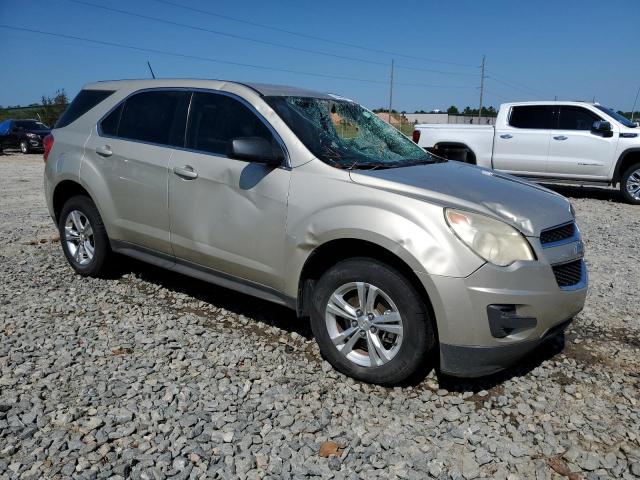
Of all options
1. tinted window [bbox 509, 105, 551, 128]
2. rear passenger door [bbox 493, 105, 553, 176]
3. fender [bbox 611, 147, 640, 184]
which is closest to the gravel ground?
fender [bbox 611, 147, 640, 184]

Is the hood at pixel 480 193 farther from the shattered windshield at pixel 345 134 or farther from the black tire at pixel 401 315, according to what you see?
the black tire at pixel 401 315

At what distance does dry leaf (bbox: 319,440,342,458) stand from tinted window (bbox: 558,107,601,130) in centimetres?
976

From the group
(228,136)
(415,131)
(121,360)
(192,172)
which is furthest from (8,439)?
(415,131)

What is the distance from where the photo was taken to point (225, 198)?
3703 millimetres

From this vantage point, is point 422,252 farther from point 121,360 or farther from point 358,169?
point 121,360

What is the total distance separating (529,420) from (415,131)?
9.69 m

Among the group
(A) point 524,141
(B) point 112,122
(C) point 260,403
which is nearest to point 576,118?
(A) point 524,141

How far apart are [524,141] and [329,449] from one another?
9645mm

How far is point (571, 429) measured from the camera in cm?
287

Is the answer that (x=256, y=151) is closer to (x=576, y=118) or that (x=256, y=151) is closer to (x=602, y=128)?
(x=602, y=128)

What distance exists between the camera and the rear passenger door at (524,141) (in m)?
10.7

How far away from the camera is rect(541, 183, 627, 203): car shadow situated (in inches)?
437

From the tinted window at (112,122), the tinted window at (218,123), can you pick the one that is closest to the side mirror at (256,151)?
the tinted window at (218,123)

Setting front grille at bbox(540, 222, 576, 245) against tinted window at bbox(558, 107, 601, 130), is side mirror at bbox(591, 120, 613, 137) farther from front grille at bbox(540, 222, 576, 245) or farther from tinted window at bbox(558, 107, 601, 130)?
front grille at bbox(540, 222, 576, 245)
